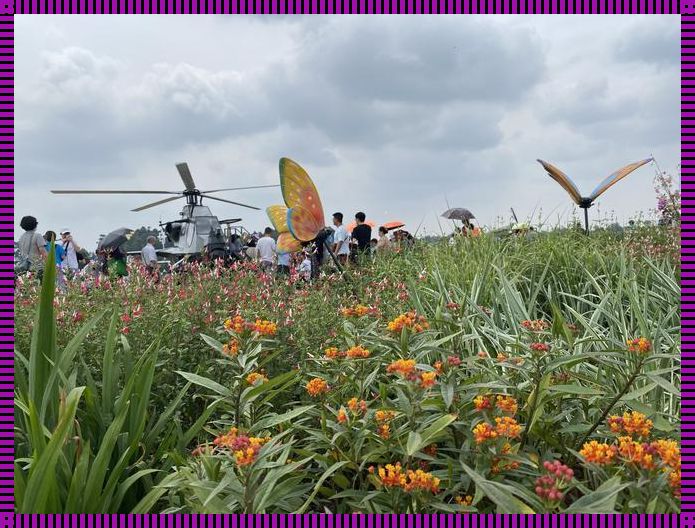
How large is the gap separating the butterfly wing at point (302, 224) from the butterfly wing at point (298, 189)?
5cm

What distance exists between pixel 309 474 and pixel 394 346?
651 millimetres

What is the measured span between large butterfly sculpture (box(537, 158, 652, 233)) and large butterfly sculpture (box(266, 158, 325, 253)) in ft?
15.6

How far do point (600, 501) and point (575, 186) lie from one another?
10.4 m

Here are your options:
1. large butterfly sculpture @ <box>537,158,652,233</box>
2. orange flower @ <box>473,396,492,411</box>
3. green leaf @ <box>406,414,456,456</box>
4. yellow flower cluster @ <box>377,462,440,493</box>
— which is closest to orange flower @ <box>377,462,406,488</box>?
yellow flower cluster @ <box>377,462,440,493</box>

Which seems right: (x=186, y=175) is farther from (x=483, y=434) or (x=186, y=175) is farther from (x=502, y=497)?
(x=502, y=497)

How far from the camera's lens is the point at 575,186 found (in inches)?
437

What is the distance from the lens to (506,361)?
2281mm

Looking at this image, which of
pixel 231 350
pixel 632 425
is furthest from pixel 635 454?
pixel 231 350

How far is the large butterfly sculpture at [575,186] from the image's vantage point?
10708 mm

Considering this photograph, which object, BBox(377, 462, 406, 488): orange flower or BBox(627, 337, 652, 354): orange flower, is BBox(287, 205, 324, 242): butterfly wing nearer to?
BBox(627, 337, 652, 354): orange flower

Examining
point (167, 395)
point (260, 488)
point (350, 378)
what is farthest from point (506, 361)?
point (167, 395)

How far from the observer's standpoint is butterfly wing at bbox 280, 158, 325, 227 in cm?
884

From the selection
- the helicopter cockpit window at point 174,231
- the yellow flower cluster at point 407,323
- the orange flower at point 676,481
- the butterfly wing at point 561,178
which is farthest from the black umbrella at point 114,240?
→ the helicopter cockpit window at point 174,231

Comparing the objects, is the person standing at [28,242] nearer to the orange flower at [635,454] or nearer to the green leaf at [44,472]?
the green leaf at [44,472]
